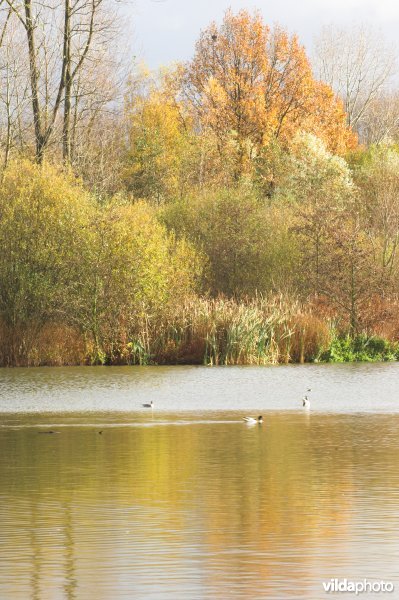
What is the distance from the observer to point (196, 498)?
1114 centimetres

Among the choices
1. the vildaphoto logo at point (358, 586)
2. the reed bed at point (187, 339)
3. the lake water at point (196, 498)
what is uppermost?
the vildaphoto logo at point (358, 586)

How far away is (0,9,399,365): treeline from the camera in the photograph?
3359 centimetres

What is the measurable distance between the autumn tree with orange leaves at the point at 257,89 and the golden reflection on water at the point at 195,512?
151 ft

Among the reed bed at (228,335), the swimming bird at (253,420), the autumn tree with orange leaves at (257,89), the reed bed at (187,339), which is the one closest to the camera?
the swimming bird at (253,420)

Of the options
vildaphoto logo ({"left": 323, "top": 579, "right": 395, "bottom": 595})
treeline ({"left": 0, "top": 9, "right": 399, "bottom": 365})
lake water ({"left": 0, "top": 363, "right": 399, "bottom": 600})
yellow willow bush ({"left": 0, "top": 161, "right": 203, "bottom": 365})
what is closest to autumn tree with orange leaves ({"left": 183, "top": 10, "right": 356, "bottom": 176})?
treeline ({"left": 0, "top": 9, "right": 399, "bottom": 365})

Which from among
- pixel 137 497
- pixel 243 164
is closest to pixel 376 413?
pixel 137 497

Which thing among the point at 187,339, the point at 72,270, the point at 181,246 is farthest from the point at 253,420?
the point at 181,246

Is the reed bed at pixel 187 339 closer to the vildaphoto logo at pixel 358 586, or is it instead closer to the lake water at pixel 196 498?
the lake water at pixel 196 498

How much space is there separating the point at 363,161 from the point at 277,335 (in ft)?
105

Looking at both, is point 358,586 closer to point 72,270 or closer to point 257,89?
point 72,270

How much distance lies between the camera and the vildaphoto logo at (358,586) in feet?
23.4

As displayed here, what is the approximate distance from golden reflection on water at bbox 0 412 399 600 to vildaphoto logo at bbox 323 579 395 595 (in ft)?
0.31

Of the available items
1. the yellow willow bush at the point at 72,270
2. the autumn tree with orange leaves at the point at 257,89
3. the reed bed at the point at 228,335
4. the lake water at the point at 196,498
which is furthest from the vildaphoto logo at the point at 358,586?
the autumn tree with orange leaves at the point at 257,89

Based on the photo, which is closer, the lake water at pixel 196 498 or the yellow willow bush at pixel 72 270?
the lake water at pixel 196 498
